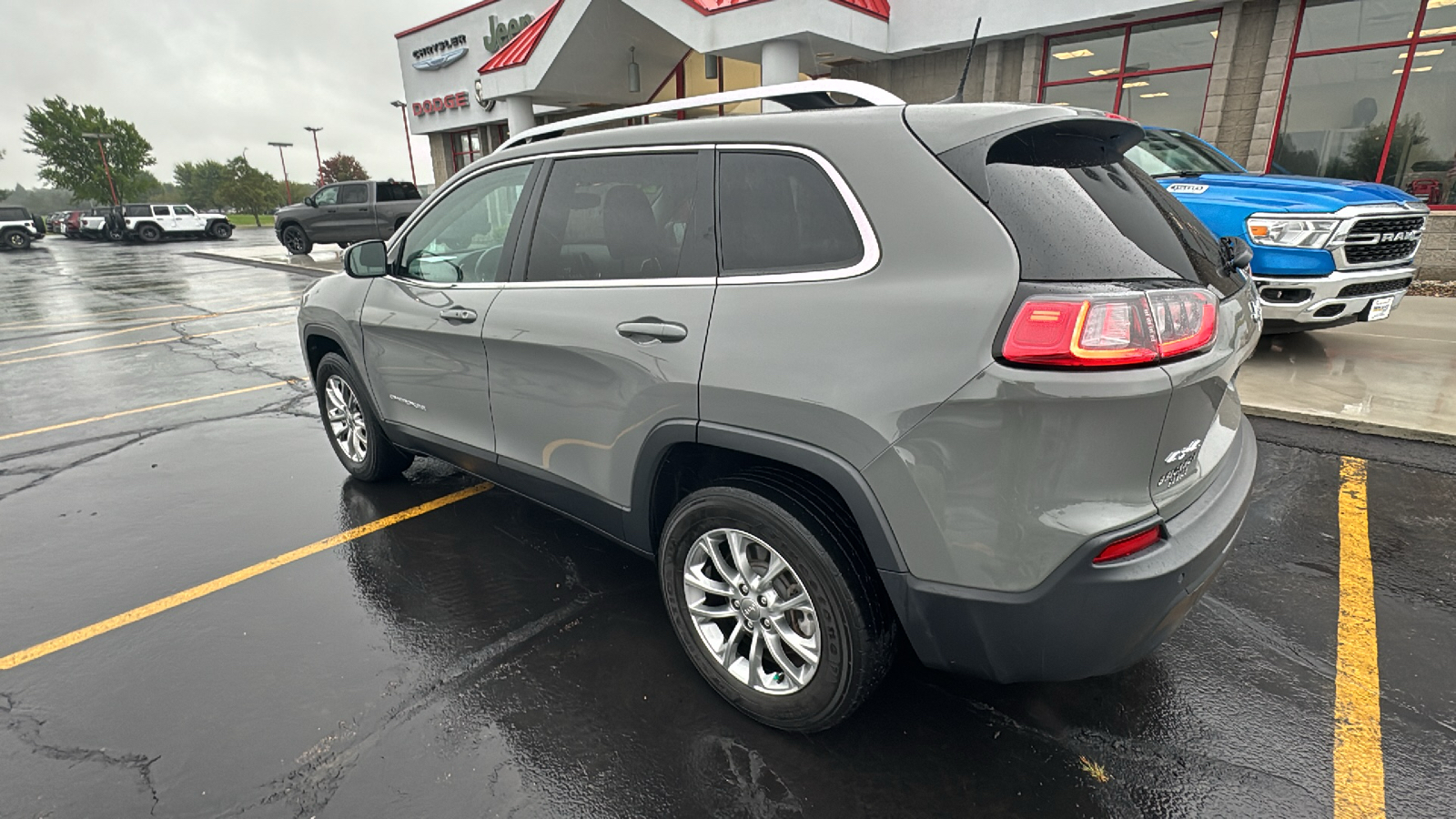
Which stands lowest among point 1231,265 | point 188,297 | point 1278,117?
point 188,297

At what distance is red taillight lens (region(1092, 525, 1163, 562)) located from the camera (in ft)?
5.56

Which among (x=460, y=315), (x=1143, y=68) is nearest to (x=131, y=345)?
(x=460, y=315)

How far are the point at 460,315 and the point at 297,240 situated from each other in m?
22.2

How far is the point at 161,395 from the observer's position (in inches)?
255

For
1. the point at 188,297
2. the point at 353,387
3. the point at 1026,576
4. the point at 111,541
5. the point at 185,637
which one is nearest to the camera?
the point at 1026,576

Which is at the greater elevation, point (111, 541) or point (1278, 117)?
point (1278, 117)

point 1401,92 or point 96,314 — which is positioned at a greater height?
point 1401,92

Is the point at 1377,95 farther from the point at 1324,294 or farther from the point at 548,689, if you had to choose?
the point at 548,689

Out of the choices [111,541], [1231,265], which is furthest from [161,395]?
[1231,265]

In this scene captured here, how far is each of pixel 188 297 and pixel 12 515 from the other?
39.6 feet

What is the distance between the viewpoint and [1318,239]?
214 inches

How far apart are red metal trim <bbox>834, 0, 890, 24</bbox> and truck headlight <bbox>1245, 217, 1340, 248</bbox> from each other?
8.32 metres

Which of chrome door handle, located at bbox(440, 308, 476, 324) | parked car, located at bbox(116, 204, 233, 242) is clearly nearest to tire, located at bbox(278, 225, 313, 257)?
parked car, located at bbox(116, 204, 233, 242)

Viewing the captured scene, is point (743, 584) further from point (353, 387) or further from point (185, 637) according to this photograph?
point (353, 387)
